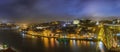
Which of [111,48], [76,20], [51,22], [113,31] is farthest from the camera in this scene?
[51,22]

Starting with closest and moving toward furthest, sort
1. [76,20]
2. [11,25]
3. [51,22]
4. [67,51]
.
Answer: [67,51]
[76,20]
[51,22]
[11,25]

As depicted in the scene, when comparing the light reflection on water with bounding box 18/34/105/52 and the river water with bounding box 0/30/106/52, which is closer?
the light reflection on water with bounding box 18/34/105/52

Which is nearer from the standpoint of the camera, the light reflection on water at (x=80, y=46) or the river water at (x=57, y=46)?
the light reflection on water at (x=80, y=46)

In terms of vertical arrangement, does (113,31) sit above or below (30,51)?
above

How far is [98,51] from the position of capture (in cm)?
1333

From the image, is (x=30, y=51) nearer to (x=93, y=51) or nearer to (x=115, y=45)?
(x=93, y=51)

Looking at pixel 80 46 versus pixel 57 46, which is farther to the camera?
pixel 57 46

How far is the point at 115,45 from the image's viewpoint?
13.7 metres

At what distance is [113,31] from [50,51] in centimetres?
417

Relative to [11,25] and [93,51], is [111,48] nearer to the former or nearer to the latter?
[93,51]

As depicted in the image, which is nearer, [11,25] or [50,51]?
[50,51]

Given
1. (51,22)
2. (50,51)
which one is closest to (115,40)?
(50,51)

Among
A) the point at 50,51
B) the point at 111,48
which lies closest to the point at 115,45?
the point at 111,48

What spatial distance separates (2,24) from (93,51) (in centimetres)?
4958
